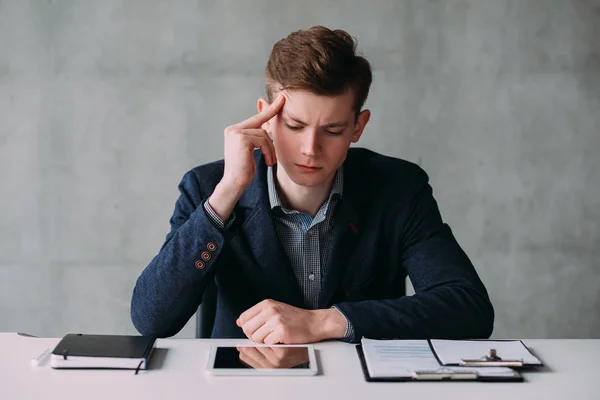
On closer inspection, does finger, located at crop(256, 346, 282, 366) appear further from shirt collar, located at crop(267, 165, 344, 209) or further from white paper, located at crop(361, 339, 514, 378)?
shirt collar, located at crop(267, 165, 344, 209)

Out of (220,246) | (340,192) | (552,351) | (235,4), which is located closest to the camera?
(552,351)

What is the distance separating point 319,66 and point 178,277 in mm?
603

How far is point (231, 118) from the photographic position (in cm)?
321

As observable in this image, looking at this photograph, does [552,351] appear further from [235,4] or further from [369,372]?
[235,4]

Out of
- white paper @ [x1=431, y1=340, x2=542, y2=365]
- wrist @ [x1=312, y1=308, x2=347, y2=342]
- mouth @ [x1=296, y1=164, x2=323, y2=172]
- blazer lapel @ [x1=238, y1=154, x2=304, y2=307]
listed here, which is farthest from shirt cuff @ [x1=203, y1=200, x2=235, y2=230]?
white paper @ [x1=431, y1=340, x2=542, y2=365]

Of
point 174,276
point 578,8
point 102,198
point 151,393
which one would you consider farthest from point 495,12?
point 151,393

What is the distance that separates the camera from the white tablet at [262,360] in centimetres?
131

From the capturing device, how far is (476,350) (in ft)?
4.69

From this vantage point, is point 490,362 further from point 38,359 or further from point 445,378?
point 38,359

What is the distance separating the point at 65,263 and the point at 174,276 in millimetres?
1764

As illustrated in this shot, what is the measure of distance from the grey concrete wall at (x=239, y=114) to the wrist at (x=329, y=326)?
5.78 feet

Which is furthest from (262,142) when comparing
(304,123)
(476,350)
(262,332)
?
(476,350)

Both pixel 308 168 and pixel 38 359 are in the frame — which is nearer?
pixel 38 359

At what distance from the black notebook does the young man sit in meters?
0.25
